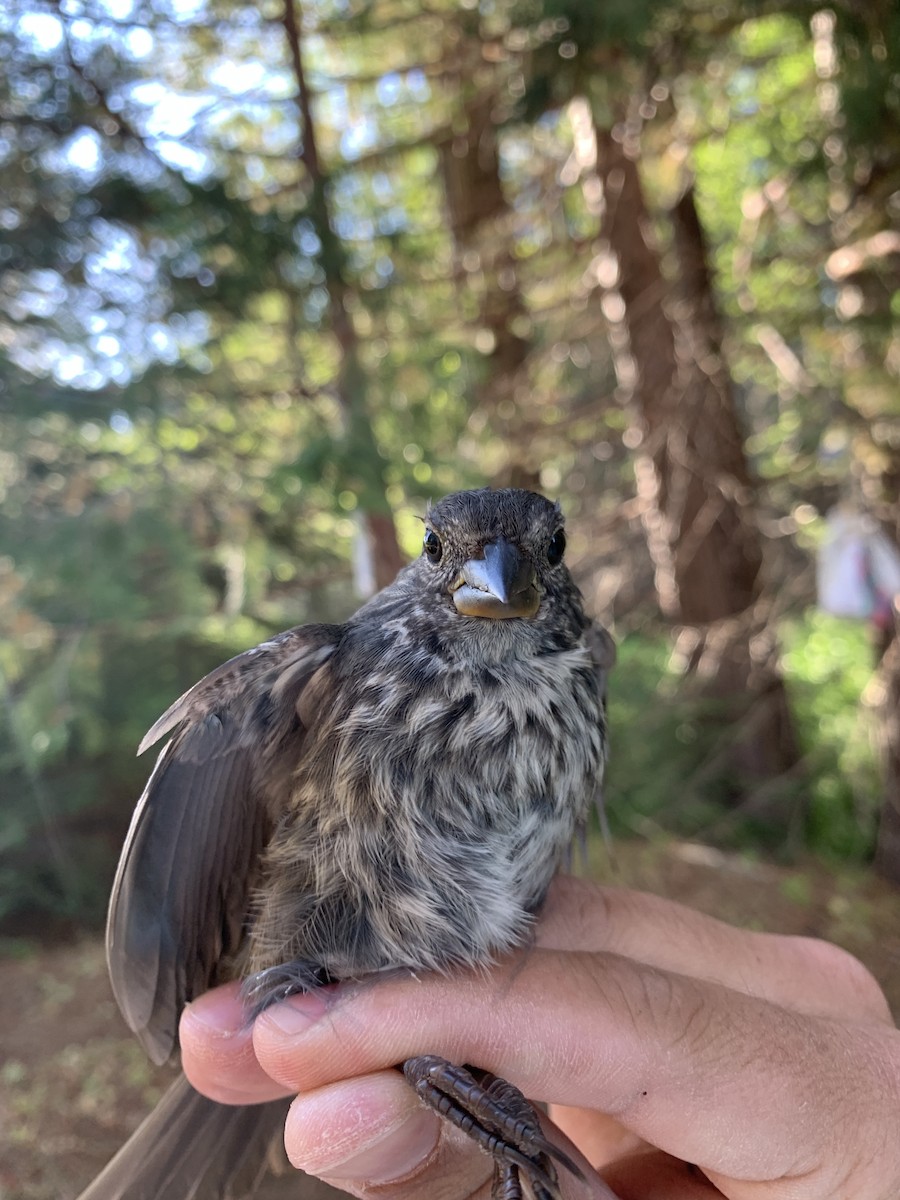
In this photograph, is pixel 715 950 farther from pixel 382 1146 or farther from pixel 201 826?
pixel 201 826

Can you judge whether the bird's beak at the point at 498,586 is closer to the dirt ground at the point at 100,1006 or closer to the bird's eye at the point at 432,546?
the bird's eye at the point at 432,546

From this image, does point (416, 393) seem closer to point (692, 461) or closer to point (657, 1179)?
point (692, 461)

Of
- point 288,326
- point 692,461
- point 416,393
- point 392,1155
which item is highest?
point 288,326

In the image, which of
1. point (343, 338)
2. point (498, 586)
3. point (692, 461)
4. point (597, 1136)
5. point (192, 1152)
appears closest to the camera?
point (498, 586)

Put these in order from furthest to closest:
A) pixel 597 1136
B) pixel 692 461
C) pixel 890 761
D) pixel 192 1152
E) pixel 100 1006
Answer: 1. pixel 692 461
2. pixel 890 761
3. pixel 100 1006
4. pixel 597 1136
5. pixel 192 1152

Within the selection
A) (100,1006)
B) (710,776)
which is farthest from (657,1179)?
(710,776)

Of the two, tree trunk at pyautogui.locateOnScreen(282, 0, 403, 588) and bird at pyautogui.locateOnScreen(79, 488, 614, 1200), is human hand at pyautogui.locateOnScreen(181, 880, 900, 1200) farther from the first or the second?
tree trunk at pyautogui.locateOnScreen(282, 0, 403, 588)

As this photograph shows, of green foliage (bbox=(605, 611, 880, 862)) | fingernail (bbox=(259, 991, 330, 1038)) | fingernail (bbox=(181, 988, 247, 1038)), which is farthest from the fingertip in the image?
green foliage (bbox=(605, 611, 880, 862))

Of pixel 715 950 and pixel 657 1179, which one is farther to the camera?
pixel 715 950

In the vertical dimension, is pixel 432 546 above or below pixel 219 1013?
above
